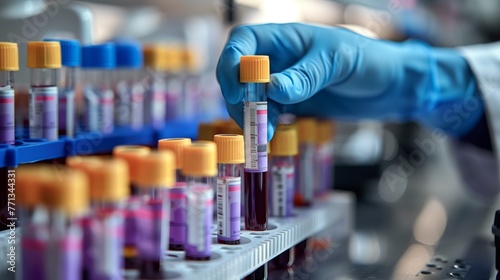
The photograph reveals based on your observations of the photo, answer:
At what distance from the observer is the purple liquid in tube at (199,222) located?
3.41 feet

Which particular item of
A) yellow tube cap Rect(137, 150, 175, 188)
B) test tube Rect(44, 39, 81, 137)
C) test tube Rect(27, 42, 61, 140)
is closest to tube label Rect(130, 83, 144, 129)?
test tube Rect(44, 39, 81, 137)

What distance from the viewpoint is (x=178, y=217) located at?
1.11 m

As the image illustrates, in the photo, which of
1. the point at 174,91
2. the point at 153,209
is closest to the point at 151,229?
the point at 153,209

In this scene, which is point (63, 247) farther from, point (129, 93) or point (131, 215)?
point (129, 93)

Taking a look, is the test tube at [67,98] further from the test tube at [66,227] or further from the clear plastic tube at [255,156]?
the test tube at [66,227]

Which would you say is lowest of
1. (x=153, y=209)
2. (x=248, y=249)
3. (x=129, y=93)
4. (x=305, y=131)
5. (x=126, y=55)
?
(x=248, y=249)

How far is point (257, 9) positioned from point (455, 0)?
129cm

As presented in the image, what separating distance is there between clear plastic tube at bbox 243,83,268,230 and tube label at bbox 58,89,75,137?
1.50 feet

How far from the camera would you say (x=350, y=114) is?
1947mm

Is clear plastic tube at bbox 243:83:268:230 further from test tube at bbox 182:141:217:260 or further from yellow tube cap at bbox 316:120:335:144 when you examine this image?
yellow tube cap at bbox 316:120:335:144

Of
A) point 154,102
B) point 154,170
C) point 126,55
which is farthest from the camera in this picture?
point 154,102

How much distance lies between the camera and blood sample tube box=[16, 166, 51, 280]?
83cm

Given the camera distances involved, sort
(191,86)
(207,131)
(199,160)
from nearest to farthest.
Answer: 1. (199,160)
2. (207,131)
3. (191,86)

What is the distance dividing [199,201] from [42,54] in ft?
1.67
